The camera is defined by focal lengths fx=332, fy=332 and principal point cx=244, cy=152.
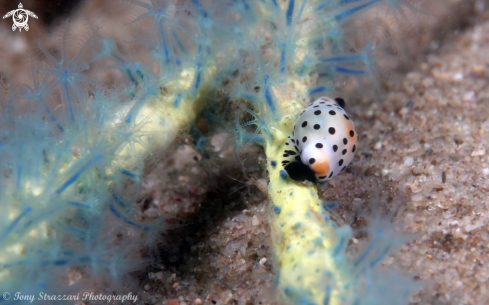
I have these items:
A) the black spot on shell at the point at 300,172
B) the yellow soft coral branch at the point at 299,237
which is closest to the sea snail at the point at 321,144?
the black spot on shell at the point at 300,172

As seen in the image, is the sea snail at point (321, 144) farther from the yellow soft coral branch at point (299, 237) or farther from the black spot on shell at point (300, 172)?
the yellow soft coral branch at point (299, 237)

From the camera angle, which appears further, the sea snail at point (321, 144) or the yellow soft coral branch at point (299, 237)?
the sea snail at point (321, 144)

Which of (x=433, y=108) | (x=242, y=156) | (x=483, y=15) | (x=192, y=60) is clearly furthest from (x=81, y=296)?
(x=483, y=15)

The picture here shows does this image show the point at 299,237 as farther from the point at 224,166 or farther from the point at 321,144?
the point at 224,166

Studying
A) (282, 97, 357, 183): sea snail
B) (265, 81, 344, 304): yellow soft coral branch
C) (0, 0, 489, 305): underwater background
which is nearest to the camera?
(265, 81, 344, 304): yellow soft coral branch

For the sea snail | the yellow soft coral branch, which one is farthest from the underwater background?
the sea snail

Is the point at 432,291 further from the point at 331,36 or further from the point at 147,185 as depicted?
the point at 147,185

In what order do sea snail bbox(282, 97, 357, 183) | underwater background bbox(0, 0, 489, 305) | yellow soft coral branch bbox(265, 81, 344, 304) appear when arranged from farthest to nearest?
1. sea snail bbox(282, 97, 357, 183)
2. underwater background bbox(0, 0, 489, 305)
3. yellow soft coral branch bbox(265, 81, 344, 304)

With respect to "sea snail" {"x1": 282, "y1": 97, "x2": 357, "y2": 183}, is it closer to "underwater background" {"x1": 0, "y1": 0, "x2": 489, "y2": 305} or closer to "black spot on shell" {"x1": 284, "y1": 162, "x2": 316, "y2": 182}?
"black spot on shell" {"x1": 284, "y1": 162, "x2": 316, "y2": 182}
